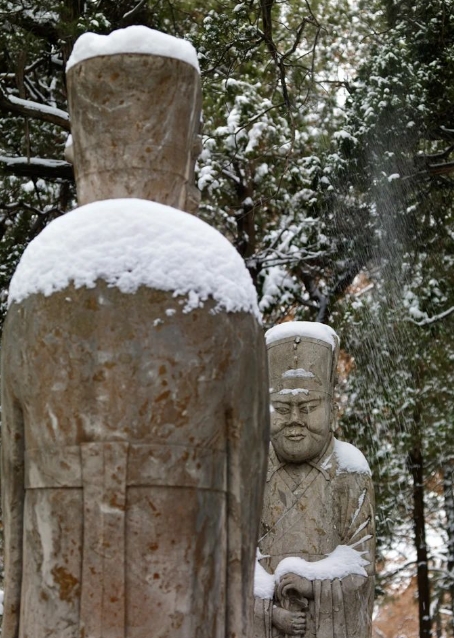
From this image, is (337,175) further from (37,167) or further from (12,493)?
(12,493)

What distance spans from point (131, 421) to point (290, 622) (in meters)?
4.93

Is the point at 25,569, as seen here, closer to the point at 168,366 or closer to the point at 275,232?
the point at 168,366

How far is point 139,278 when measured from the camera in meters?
3.74

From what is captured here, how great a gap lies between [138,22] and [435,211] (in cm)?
527

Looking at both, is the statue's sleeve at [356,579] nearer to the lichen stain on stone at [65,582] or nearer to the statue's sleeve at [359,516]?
the statue's sleeve at [359,516]

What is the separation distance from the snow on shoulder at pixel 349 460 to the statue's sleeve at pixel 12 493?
5.03 metres

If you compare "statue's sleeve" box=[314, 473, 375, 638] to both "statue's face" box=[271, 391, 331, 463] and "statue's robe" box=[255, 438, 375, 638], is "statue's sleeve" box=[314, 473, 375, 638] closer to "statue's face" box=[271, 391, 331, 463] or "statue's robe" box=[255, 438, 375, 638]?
"statue's robe" box=[255, 438, 375, 638]

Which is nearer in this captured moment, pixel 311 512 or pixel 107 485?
pixel 107 485

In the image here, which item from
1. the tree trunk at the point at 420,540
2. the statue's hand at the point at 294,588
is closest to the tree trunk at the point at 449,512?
the tree trunk at the point at 420,540

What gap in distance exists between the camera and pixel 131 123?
4016 mm

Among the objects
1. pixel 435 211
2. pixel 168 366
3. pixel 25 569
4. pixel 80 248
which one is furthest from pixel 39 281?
pixel 435 211

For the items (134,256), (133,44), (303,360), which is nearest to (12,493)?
(134,256)

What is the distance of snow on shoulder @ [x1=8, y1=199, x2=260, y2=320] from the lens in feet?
12.3

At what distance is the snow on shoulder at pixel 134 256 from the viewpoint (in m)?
3.75
